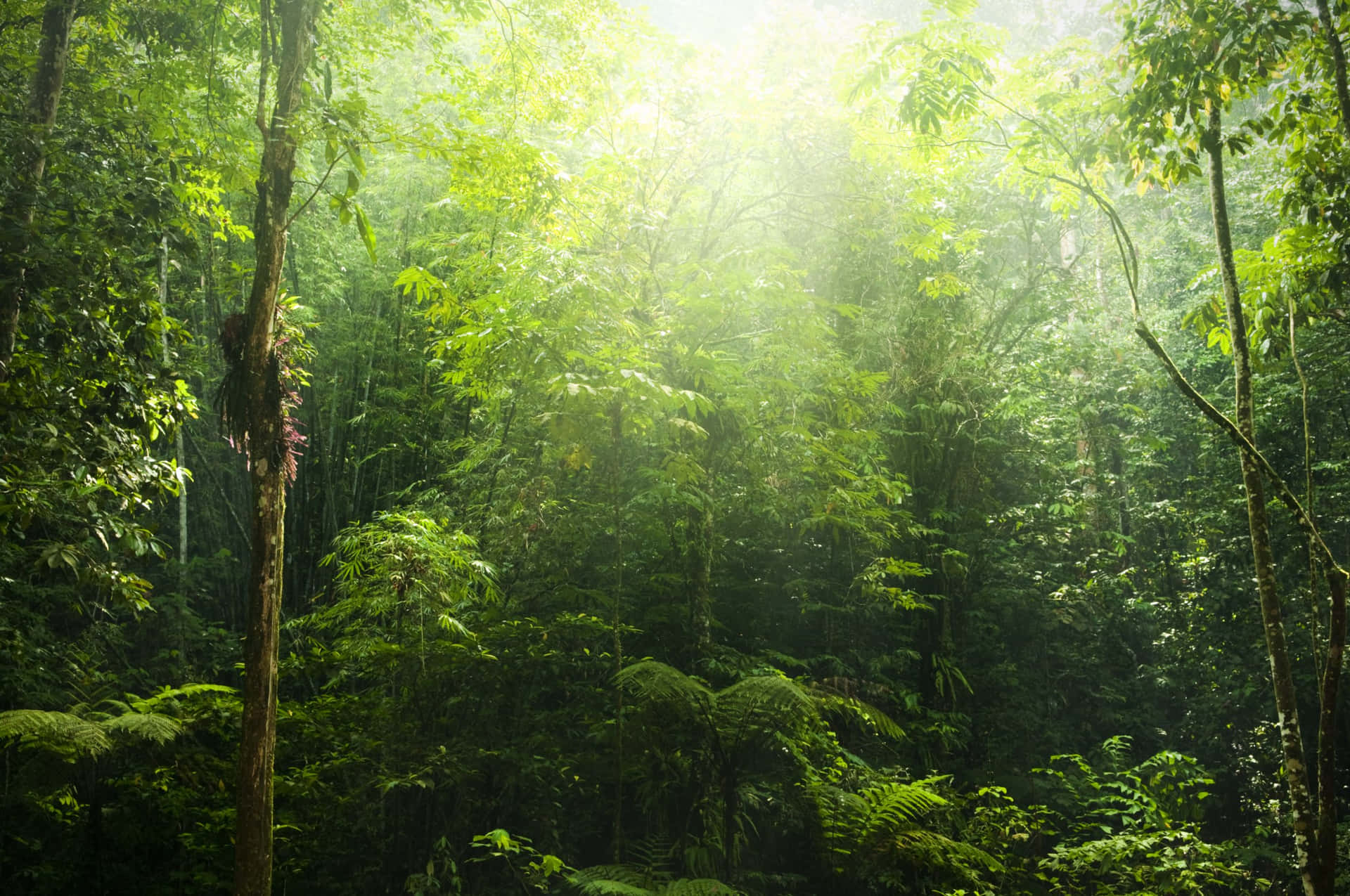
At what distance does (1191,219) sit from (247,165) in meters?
13.9

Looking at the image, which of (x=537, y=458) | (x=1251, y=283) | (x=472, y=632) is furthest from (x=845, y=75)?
(x=472, y=632)

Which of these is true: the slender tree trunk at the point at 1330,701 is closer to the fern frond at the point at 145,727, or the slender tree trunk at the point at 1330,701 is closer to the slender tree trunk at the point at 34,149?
the fern frond at the point at 145,727

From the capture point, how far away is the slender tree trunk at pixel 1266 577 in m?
2.52

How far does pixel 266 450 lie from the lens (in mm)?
2959

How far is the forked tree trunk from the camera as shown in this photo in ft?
8.27

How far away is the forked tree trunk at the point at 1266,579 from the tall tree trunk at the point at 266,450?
3.27 meters

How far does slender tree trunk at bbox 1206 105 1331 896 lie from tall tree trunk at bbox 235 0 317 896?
3269 mm

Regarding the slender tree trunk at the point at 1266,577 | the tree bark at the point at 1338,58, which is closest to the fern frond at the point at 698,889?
the slender tree trunk at the point at 1266,577

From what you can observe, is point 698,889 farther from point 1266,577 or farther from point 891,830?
point 1266,577

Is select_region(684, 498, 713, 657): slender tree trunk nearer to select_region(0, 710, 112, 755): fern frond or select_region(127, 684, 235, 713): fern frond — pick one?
select_region(127, 684, 235, 713): fern frond

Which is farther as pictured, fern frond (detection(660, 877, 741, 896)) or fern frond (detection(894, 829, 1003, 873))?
fern frond (detection(894, 829, 1003, 873))

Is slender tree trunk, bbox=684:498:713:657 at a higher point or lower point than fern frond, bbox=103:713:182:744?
higher

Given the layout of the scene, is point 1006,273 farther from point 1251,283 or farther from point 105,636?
point 105,636

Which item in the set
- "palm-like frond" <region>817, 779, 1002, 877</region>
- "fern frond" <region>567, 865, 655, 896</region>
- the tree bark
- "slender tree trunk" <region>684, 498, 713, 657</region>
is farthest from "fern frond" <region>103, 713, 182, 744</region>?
the tree bark
